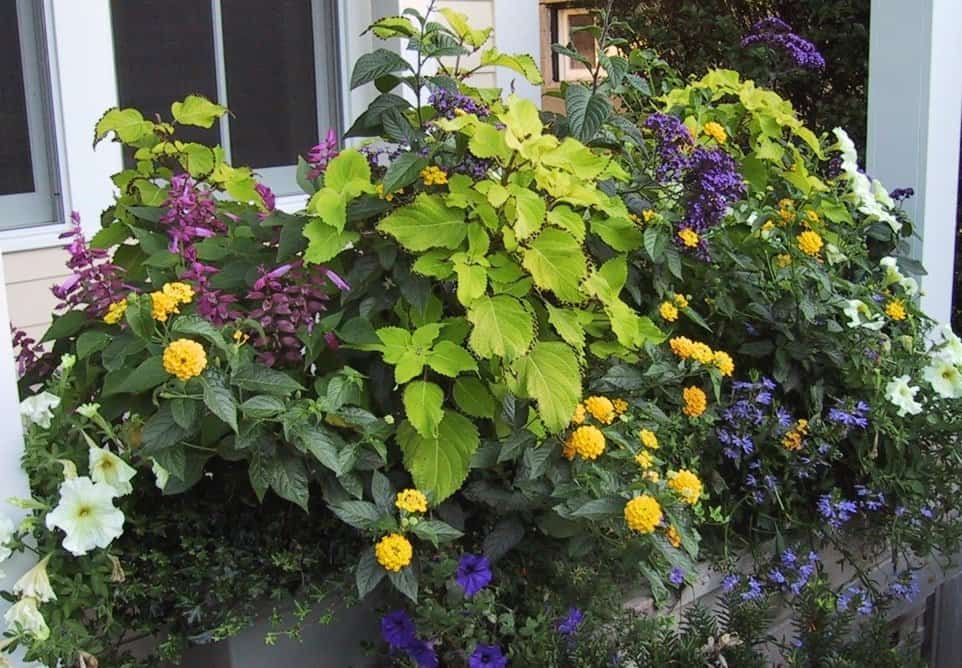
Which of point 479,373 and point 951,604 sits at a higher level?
point 479,373

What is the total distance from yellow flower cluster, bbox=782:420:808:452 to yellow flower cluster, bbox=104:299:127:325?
123 centimetres

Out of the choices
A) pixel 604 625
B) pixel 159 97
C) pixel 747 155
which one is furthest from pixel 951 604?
pixel 159 97

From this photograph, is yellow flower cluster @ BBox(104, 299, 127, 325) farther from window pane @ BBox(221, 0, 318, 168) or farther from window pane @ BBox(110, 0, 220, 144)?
window pane @ BBox(221, 0, 318, 168)

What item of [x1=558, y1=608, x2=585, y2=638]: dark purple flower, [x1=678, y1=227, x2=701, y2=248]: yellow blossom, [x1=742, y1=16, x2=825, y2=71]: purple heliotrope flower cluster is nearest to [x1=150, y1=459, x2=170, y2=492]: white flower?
[x1=558, y1=608, x2=585, y2=638]: dark purple flower

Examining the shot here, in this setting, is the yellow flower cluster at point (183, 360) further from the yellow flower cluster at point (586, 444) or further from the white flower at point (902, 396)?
the white flower at point (902, 396)

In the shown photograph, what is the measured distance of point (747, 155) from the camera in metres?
2.44

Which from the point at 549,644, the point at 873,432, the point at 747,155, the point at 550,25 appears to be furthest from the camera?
the point at 550,25

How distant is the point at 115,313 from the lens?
1.66 meters

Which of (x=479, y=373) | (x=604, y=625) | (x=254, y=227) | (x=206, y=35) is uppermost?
(x=206, y=35)

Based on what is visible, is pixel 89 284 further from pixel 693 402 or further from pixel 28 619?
pixel 693 402

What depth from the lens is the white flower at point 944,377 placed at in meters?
2.23

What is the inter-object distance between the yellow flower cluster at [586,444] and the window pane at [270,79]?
252cm

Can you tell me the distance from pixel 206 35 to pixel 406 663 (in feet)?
8.95

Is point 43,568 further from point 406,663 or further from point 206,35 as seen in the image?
point 206,35
